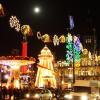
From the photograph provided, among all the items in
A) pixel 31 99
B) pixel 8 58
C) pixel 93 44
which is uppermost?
pixel 93 44

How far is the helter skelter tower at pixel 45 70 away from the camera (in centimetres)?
7456

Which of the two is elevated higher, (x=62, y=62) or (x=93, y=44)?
(x=93, y=44)

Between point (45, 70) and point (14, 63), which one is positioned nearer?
point (14, 63)

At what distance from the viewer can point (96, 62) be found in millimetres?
103688

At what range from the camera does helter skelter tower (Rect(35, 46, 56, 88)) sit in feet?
245

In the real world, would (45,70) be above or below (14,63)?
below

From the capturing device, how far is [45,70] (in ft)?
247

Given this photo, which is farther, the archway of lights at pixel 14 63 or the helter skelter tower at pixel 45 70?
the helter skelter tower at pixel 45 70

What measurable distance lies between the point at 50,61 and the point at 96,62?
31.1 m

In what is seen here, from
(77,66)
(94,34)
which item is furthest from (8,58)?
(94,34)

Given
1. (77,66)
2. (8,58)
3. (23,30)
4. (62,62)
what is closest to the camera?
(23,30)

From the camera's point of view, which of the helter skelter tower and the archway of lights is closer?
the archway of lights

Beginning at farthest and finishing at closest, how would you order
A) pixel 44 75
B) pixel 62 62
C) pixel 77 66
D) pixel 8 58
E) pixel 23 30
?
1. pixel 62 62
2. pixel 77 66
3. pixel 44 75
4. pixel 8 58
5. pixel 23 30

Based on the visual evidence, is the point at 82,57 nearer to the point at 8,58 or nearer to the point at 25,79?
the point at 25,79
